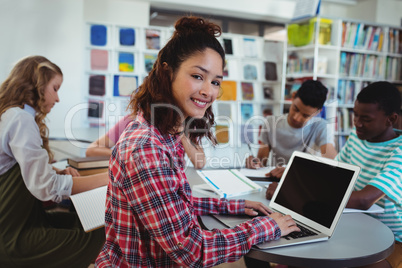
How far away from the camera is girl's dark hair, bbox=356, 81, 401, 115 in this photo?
61.1 inches

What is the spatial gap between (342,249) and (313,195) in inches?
8.8

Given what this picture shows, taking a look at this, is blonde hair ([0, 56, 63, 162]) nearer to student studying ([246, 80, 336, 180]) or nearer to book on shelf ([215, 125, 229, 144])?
student studying ([246, 80, 336, 180])

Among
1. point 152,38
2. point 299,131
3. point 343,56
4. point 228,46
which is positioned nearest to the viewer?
point 299,131

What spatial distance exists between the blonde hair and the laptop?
1.15m

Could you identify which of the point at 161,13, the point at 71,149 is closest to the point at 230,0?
the point at 161,13

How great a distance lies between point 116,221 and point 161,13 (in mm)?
5412

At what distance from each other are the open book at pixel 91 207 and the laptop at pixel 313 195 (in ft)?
1.83

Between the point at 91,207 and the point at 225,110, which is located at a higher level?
the point at 225,110

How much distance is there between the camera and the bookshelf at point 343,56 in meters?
4.61

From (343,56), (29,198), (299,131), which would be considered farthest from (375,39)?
(29,198)

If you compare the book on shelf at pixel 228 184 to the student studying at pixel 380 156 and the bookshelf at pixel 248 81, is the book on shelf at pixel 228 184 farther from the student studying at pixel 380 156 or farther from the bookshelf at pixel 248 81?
the bookshelf at pixel 248 81

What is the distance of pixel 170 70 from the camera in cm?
105

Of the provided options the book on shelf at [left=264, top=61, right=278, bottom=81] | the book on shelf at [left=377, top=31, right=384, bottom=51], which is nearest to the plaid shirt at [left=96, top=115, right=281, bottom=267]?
the book on shelf at [left=377, top=31, right=384, bottom=51]

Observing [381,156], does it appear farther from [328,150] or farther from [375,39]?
[375,39]
